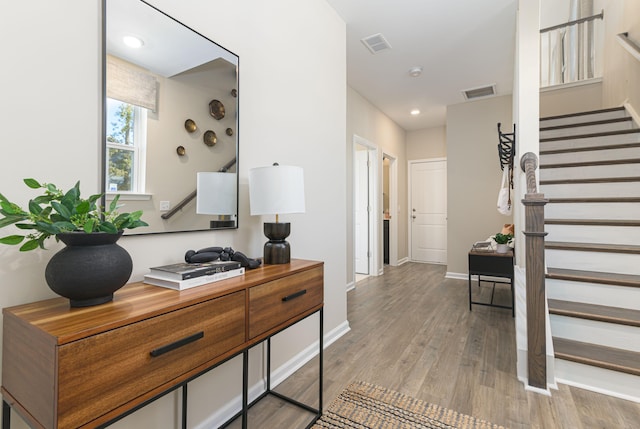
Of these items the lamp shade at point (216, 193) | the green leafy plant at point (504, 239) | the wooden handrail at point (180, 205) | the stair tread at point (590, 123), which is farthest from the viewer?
the stair tread at point (590, 123)

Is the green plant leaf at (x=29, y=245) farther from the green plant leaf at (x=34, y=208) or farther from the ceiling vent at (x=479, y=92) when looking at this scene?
the ceiling vent at (x=479, y=92)

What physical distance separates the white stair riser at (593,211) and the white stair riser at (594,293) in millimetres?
832

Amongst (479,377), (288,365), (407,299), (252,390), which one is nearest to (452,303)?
(407,299)

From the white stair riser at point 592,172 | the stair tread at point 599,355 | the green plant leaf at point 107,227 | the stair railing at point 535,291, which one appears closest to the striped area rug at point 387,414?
the stair railing at point 535,291

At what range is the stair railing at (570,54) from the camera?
15.7 ft

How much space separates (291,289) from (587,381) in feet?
6.46

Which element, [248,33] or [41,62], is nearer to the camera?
[41,62]

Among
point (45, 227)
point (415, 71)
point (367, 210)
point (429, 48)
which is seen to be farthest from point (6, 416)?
point (367, 210)

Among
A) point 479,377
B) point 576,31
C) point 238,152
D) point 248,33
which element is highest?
point 576,31

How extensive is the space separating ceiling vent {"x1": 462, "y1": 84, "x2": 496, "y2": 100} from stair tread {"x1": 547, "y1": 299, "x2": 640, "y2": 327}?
10.8ft

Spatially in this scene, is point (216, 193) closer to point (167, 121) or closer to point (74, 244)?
point (167, 121)

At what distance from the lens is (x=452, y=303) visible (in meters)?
3.68

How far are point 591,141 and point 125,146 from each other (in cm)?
460

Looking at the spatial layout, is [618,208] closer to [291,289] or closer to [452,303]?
[452,303]
